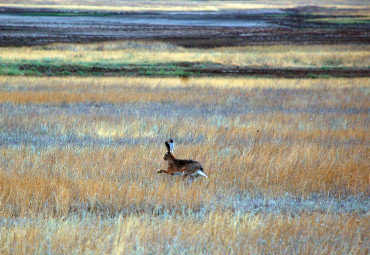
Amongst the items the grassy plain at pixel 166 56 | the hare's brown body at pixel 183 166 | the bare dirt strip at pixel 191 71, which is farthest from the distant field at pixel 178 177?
the grassy plain at pixel 166 56

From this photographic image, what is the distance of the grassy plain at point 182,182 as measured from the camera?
201 inches

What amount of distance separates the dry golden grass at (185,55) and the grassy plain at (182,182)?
20028 mm

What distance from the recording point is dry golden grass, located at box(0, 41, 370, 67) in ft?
118

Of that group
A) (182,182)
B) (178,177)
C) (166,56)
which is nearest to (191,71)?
(166,56)

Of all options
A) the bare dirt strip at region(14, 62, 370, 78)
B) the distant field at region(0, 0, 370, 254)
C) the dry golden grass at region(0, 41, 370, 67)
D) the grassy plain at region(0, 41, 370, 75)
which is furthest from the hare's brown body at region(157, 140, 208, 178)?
the dry golden grass at region(0, 41, 370, 67)

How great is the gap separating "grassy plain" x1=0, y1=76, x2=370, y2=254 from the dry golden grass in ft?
65.7

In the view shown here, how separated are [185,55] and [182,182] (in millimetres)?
32720

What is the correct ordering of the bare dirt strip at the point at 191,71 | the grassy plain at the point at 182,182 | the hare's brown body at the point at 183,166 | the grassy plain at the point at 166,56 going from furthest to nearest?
the grassy plain at the point at 166,56 < the bare dirt strip at the point at 191,71 < the hare's brown body at the point at 183,166 < the grassy plain at the point at 182,182

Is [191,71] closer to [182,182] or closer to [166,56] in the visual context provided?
[166,56]

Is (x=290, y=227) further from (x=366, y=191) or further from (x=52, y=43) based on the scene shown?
(x=52, y=43)

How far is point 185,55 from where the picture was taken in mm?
39281

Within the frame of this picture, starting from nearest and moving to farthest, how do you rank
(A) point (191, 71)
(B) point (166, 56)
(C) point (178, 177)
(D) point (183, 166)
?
(D) point (183, 166), (C) point (178, 177), (A) point (191, 71), (B) point (166, 56)

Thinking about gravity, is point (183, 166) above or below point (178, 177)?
Result: above

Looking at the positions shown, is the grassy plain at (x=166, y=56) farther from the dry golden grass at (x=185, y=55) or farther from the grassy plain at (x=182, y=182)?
the grassy plain at (x=182, y=182)
